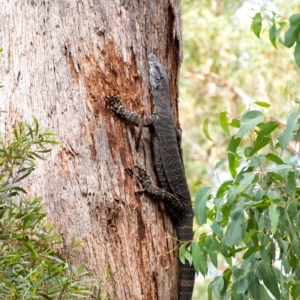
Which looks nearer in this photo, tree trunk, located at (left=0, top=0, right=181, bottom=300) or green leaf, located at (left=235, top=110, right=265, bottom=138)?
green leaf, located at (left=235, top=110, right=265, bottom=138)

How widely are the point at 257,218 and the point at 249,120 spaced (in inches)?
21.7

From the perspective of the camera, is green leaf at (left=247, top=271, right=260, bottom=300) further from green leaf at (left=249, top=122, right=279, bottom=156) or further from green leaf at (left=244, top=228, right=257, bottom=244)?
green leaf at (left=249, top=122, right=279, bottom=156)

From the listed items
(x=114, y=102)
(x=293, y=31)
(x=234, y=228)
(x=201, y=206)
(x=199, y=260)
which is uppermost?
(x=293, y=31)

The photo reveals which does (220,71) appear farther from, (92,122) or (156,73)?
(92,122)

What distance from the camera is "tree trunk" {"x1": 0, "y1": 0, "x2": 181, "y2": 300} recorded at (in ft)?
12.4

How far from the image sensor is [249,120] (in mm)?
3645

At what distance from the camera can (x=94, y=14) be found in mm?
4051

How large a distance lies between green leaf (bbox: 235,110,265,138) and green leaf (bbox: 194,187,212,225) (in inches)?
16.3

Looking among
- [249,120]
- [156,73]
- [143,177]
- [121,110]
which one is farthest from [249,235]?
[156,73]

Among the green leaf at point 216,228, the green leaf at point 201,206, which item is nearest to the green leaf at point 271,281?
the green leaf at point 216,228

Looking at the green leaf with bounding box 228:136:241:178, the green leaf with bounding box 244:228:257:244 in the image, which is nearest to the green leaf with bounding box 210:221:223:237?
the green leaf with bounding box 244:228:257:244

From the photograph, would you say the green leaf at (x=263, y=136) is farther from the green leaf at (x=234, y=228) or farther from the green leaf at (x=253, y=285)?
the green leaf at (x=253, y=285)

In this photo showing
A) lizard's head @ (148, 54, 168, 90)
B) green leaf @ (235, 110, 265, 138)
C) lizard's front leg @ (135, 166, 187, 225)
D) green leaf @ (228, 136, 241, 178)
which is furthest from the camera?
lizard's head @ (148, 54, 168, 90)

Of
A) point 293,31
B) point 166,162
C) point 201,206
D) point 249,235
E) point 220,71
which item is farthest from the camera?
point 220,71
